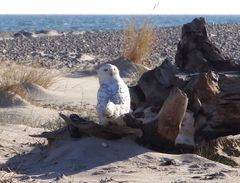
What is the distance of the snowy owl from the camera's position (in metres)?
6.21

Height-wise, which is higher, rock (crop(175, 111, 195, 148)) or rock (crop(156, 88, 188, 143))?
rock (crop(156, 88, 188, 143))

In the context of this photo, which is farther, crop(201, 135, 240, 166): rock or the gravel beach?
the gravel beach

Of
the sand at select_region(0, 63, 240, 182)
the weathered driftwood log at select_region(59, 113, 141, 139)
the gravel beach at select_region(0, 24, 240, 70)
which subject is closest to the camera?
the sand at select_region(0, 63, 240, 182)

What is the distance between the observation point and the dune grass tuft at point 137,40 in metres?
13.6

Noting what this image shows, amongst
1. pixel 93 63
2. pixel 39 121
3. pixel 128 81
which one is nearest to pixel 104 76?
pixel 39 121

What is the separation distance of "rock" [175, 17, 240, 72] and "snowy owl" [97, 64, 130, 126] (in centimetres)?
139

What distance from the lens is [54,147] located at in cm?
671

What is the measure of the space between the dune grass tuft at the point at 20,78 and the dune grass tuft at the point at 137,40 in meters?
2.09

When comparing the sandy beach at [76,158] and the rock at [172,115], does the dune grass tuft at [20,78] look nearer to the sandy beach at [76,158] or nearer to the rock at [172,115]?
the sandy beach at [76,158]

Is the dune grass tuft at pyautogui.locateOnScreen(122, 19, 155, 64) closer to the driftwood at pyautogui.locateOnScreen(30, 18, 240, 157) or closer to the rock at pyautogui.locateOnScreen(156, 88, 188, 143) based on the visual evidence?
the driftwood at pyautogui.locateOnScreen(30, 18, 240, 157)

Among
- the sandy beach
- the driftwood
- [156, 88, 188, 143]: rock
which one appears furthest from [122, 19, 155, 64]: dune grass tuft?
[156, 88, 188, 143]: rock

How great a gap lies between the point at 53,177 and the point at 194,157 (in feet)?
4.30

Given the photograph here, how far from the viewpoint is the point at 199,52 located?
753 cm

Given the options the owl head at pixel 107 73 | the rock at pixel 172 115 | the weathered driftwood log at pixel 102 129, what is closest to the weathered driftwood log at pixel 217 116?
the rock at pixel 172 115
